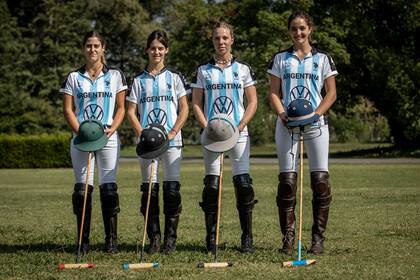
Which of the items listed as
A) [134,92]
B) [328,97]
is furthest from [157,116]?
[328,97]

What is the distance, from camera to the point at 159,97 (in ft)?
24.2

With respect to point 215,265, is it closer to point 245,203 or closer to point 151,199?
point 245,203

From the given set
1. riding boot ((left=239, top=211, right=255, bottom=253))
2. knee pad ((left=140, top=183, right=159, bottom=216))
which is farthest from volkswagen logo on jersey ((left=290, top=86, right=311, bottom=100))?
knee pad ((left=140, top=183, right=159, bottom=216))

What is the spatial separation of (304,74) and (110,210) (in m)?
2.21

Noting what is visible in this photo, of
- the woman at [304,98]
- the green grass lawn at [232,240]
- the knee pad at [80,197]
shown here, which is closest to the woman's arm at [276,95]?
the woman at [304,98]

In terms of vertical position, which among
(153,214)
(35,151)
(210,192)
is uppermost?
(35,151)

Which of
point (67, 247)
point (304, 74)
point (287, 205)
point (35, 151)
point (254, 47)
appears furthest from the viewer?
point (254, 47)

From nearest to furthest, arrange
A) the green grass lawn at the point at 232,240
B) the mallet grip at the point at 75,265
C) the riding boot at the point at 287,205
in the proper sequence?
the green grass lawn at the point at 232,240 < the mallet grip at the point at 75,265 < the riding boot at the point at 287,205

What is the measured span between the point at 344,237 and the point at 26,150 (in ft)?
85.4

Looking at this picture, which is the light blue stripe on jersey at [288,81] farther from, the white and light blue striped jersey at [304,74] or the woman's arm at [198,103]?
the woman's arm at [198,103]

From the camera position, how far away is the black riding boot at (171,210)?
7.39m

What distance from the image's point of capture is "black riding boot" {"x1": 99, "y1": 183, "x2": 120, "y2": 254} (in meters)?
7.42

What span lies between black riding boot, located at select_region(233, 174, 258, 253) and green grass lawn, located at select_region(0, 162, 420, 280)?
15 cm

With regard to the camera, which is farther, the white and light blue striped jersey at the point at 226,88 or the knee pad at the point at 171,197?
the knee pad at the point at 171,197
